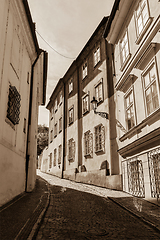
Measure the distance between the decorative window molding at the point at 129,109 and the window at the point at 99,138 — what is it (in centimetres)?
356

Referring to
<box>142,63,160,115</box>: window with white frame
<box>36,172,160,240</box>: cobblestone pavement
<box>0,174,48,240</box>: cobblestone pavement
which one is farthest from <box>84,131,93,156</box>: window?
<box>0,174,48,240</box>: cobblestone pavement

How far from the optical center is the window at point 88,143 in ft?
53.8

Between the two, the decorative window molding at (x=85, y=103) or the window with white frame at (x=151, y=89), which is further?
the decorative window molding at (x=85, y=103)

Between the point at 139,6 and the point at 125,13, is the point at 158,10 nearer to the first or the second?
the point at 139,6

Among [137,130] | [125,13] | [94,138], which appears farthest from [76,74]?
[137,130]

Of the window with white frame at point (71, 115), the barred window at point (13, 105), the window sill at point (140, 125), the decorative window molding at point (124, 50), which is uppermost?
the decorative window molding at point (124, 50)

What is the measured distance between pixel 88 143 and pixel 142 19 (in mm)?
9670

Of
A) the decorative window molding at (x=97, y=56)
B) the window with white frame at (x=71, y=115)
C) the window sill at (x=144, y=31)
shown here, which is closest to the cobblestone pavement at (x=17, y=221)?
the window sill at (x=144, y=31)

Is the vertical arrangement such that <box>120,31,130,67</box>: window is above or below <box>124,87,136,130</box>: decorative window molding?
above

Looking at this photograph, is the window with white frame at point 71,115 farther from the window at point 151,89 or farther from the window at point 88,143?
the window at point 151,89

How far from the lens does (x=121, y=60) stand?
12.5m

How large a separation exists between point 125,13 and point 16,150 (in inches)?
349

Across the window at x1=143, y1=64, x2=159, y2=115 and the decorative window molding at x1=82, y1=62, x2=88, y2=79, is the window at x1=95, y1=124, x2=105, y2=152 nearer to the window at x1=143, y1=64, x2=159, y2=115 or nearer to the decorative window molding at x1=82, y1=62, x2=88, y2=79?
the decorative window molding at x1=82, y1=62, x2=88, y2=79

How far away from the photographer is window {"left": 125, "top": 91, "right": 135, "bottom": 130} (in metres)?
10.7
